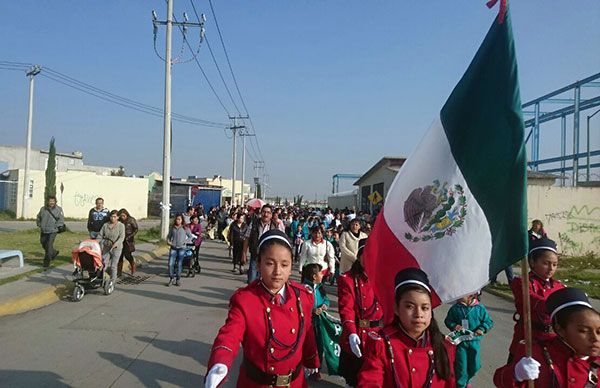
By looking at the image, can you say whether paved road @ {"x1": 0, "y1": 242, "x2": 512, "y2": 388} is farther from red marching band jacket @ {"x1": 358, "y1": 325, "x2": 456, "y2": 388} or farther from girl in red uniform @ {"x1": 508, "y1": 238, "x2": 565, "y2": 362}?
red marching band jacket @ {"x1": 358, "y1": 325, "x2": 456, "y2": 388}

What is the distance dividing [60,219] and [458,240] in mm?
11219

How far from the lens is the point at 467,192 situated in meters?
3.27

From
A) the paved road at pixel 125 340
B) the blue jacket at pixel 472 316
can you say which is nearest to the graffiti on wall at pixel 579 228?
the paved road at pixel 125 340

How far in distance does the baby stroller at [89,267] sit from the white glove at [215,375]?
24.5 ft

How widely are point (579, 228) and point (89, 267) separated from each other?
719 inches

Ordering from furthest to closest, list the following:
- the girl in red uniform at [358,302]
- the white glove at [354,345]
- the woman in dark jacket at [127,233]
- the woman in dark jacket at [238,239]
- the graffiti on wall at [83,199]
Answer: the graffiti on wall at [83,199]
the woman in dark jacket at [238,239]
the woman in dark jacket at [127,233]
the girl in red uniform at [358,302]
the white glove at [354,345]

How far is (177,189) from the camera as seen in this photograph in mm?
52156

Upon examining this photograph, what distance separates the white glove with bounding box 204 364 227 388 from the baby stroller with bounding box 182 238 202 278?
9259mm

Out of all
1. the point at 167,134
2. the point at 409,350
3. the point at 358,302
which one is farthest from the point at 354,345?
the point at 167,134

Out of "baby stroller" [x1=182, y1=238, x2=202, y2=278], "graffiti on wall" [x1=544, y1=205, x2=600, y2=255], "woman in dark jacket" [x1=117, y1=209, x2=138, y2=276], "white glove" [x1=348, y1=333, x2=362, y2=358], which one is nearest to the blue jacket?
"white glove" [x1=348, y1=333, x2=362, y2=358]

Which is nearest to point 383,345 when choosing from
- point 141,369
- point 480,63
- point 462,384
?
point 480,63

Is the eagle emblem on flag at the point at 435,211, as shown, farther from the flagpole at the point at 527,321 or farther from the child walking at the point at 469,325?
the child walking at the point at 469,325

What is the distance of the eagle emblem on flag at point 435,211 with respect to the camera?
3252mm

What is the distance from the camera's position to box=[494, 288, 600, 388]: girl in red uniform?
2.64 meters
